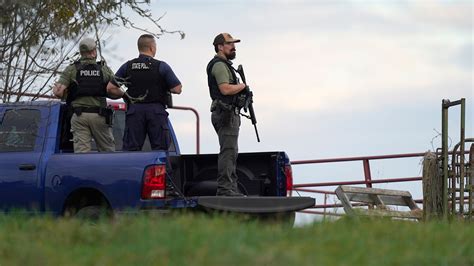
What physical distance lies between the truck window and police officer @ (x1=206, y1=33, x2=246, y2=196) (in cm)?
186

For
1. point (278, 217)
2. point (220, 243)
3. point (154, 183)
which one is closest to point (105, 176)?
point (154, 183)

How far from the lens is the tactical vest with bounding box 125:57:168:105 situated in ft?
38.0

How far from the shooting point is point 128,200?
1055 cm

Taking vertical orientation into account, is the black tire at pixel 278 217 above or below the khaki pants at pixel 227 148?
below

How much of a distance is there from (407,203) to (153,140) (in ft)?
25.1

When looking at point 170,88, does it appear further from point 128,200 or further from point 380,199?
point 380,199

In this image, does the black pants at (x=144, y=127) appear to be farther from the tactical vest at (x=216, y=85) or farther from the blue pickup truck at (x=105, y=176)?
the tactical vest at (x=216, y=85)

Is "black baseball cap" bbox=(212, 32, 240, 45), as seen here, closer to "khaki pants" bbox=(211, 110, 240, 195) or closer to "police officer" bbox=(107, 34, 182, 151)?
"police officer" bbox=(107, 34, 182, 151)

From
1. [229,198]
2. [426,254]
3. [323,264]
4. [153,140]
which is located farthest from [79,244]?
[153,140]

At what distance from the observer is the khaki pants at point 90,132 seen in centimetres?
1155

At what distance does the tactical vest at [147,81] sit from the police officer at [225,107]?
19.9 inches

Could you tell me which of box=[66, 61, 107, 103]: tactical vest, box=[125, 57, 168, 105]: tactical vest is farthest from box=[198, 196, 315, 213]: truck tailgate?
box=[66, 61, 107, 103]: tactical vest

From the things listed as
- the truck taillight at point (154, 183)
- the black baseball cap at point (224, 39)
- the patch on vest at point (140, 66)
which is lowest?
the truck taillight at point (154, 183)

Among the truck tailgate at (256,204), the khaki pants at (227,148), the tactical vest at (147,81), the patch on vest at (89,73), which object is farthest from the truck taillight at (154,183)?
the patch on vest at (89,73)
